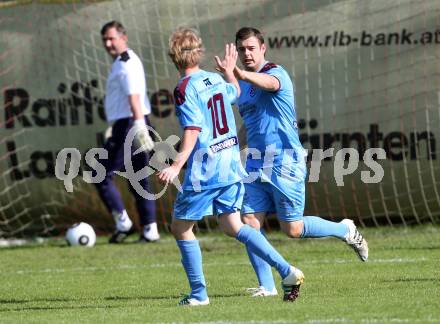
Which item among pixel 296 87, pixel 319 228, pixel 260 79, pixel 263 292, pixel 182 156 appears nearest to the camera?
pixel 182 156

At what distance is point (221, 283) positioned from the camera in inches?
312

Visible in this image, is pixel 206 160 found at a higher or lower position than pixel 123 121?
higher

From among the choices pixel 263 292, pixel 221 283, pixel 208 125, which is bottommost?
pixel 221 283

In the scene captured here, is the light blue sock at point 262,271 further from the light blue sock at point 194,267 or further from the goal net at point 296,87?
the goal net at point 296,87

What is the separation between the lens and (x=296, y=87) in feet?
37.6

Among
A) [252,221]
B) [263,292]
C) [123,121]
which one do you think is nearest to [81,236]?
[123,121]

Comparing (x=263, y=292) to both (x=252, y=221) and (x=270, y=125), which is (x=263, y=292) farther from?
(x=270, y=125)

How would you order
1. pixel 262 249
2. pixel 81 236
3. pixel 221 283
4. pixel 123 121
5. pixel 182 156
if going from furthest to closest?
pixel 81 236
pixel 123 121
pixel 221 283
pixel 262 249
pixel 182 156

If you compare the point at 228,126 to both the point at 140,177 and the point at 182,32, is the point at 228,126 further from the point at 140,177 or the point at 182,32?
the point at 140,177

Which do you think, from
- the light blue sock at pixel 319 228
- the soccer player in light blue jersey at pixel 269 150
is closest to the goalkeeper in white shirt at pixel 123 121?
the soccer player in light blue jersey at pixel 269 150

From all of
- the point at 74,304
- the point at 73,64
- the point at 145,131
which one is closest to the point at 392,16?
the point at 145,131

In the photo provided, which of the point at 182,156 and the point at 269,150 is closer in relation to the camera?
the point at 182,156

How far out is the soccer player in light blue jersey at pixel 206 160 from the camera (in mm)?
6418

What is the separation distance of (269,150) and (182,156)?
1.15 metres
